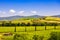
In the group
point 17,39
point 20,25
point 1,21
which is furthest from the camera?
point 1,21

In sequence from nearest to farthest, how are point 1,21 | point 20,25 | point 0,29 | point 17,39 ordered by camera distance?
1. point 17,39
2. point 0,29
3. point 20,25
4. point 1,21

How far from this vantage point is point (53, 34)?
50.7 ft

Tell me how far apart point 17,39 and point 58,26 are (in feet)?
33.8

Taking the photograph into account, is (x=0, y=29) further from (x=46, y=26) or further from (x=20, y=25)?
(x=46, y=26)

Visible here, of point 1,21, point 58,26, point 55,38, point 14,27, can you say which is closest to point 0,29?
point 14,27

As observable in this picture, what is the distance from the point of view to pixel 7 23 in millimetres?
23688

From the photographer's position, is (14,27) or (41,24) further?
(41,24)

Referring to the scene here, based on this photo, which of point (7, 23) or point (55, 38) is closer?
point (55, 38)

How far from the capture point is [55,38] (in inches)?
603

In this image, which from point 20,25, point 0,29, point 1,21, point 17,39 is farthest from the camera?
point 1,21

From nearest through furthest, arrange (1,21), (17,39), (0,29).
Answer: (17,39)
(0,29)
(1,21)

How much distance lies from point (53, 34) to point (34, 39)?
1.38 m

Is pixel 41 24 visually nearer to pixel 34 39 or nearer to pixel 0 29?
pixel 0 29

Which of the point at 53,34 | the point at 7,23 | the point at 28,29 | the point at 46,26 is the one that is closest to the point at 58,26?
the point at 46,26
